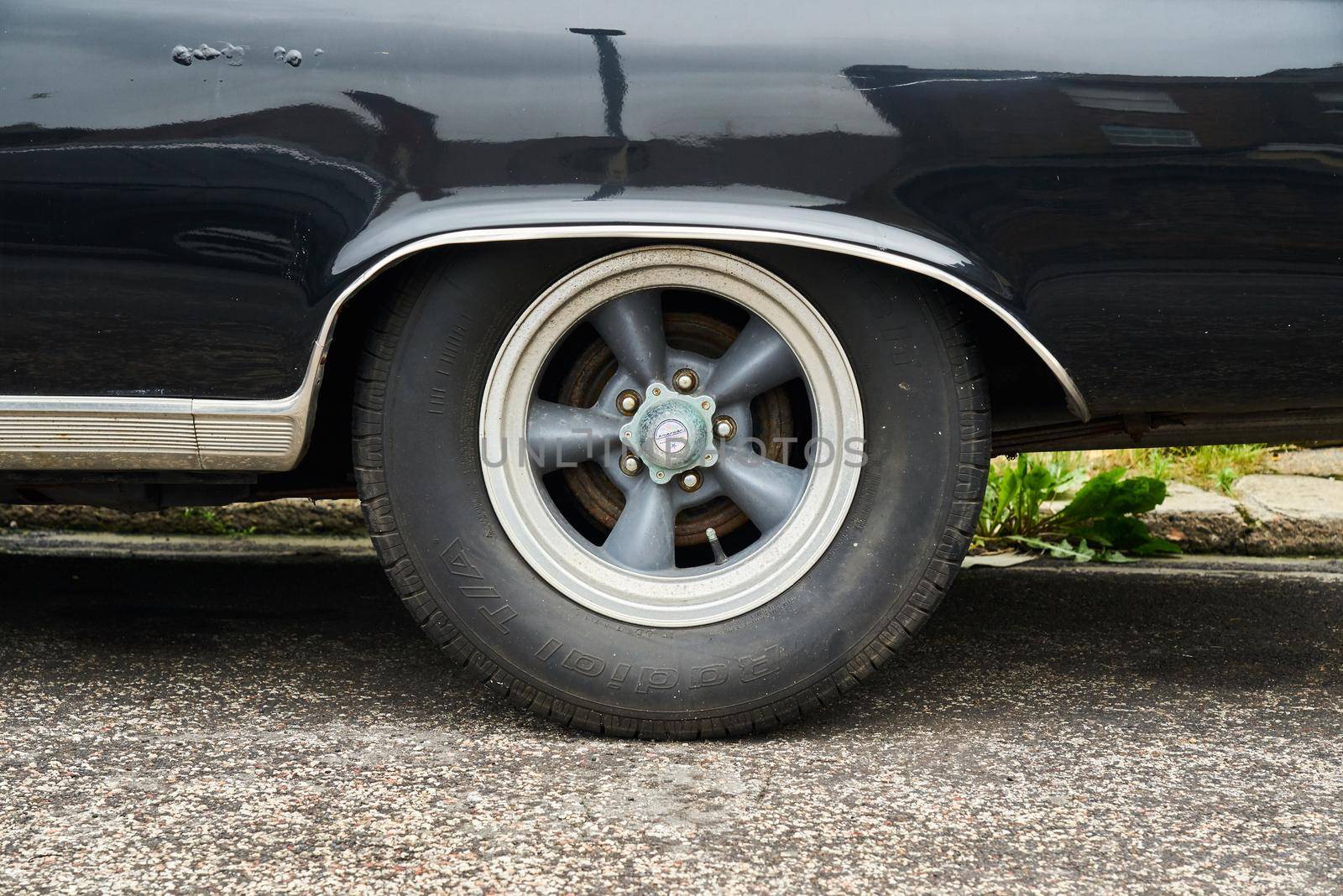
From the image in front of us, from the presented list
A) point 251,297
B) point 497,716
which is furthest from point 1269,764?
point 251,297

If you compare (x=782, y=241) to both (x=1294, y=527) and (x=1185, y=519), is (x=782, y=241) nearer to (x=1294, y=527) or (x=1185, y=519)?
(x=1185, y=519)

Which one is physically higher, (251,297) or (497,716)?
(251,297)

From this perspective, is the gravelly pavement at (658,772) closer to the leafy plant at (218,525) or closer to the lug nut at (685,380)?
the lug nut at (685,380)

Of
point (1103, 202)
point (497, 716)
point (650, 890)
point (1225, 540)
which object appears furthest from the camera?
point (1225, 540)

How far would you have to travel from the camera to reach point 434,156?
68.3 inches

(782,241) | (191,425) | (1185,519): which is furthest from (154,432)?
(1185,519)

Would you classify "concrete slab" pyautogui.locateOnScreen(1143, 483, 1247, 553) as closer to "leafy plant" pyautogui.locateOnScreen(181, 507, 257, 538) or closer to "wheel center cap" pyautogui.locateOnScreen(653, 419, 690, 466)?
"wheel center cap" pyautogui.locateOnScreen(653, 419, 690, 466)

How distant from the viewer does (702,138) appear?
1729 millimetres

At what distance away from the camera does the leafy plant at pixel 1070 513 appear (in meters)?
3.39

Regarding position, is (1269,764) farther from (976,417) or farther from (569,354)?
(569,354)

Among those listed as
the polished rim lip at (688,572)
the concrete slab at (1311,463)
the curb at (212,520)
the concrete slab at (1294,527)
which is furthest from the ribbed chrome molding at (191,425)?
the concrete slab at (1311,463)

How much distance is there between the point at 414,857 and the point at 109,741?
0.67m

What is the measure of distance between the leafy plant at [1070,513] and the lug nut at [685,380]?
5.34 feet

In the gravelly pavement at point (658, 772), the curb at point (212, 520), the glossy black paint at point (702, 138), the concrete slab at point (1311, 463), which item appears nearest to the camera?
the gravelly pavement at point (658, 772)
